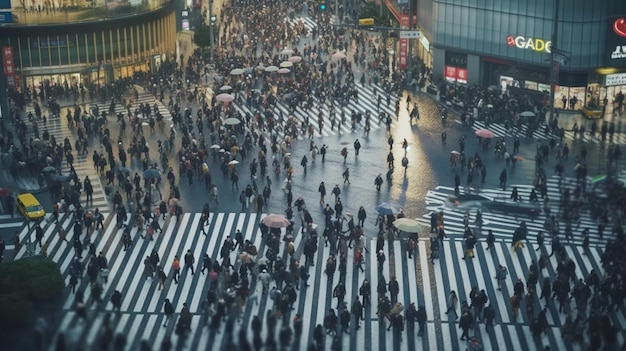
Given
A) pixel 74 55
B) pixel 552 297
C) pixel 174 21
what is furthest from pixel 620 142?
pixel 174 21

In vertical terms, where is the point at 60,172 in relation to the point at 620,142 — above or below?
below

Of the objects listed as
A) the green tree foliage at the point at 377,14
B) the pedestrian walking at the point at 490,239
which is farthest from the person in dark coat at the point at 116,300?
the green tree foliage at the point at 377,14

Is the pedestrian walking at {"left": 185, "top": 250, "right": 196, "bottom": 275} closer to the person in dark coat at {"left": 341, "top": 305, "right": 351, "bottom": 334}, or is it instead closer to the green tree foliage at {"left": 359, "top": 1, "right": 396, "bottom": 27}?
the person in dark coat at {"left": 341, "top": 305, "right": 351, "bottom": 334}

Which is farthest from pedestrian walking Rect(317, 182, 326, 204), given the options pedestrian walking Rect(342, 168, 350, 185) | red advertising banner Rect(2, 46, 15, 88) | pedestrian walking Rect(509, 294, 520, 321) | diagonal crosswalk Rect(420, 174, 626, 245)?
red advertising banner Rect(2, 46, 15, 88)

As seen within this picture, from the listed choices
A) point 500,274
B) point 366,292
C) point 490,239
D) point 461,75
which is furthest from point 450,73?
point 366,292

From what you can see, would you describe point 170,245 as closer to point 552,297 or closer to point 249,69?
point 552,297

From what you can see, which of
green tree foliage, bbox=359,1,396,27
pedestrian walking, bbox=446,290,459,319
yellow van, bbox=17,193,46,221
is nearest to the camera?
pedestrian walking, bbox=446,290,459,319
